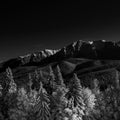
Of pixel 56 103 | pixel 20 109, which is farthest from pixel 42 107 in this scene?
pixel 20 109

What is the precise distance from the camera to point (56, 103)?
188 feet

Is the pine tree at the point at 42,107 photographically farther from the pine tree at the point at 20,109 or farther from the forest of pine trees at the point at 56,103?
the pine tree at the point at 20,109

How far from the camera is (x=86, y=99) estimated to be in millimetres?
71562

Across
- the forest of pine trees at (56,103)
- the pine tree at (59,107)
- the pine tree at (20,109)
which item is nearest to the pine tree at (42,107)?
the forest of pine trees at (56,103)

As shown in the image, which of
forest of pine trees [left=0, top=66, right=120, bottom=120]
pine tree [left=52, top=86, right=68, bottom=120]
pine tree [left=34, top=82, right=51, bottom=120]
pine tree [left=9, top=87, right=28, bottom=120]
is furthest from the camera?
pine tree [left=9, top=87, right=28, bottom=120]

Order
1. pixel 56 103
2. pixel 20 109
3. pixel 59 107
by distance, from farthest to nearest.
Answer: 1. pixel 20 109
2. pixel 56 103
3. pixel 59 107

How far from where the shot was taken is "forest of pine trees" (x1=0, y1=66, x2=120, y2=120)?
5447 cm

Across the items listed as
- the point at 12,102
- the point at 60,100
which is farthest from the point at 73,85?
the point at 12,102

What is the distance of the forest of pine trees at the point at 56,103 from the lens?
54.5 metres

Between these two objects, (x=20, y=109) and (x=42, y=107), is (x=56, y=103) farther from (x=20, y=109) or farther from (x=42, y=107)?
(x=20, y=109)

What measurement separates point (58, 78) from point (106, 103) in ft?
72.9

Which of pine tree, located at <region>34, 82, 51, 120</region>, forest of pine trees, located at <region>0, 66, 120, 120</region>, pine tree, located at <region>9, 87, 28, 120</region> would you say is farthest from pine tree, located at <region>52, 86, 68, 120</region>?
pine tree, located at <region>9, 87, 28, 120</region>

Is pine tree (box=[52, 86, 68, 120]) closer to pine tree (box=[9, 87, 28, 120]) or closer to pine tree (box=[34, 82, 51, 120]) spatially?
pine tree (box=[34, 82, 51, 120])

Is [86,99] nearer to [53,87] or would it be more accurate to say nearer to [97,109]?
[97,109]
